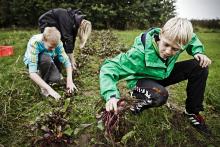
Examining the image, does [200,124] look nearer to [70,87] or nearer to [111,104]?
[111,104]

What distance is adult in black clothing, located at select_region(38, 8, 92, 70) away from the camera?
472cm

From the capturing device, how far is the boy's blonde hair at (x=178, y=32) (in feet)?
8.96

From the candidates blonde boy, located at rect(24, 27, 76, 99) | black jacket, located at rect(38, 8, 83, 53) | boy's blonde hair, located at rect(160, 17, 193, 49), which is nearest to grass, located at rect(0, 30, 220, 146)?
blonde boy, located at rect(24, 27, 76, 99)

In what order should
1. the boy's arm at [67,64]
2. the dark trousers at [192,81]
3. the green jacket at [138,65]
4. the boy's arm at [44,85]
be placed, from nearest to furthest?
the green jacket at [138,65] → the dark trousers at [192,81] → the boy's arm at [44,85] → the boy's arm at [67,64]

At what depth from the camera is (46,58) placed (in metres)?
4.19

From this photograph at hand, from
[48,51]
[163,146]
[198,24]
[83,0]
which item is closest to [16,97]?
[48,51]

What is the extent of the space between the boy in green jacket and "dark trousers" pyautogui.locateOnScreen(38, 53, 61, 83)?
1.27 metres

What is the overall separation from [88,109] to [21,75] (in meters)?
1.35

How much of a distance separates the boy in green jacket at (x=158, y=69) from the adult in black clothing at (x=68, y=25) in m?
1.63

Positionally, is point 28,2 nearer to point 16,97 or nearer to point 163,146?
point 16,97

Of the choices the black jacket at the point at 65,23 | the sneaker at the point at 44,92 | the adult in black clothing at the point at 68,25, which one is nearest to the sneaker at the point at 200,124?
the sneaker at the point at 44,92

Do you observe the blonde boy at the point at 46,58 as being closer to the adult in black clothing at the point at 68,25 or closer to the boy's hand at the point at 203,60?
the adult in black clothing at the point at 68,25

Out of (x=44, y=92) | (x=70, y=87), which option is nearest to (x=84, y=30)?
(x=70, y=87)

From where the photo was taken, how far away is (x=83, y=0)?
13.1 meters
